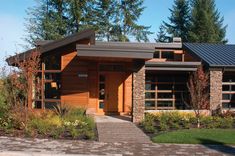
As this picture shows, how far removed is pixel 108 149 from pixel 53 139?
274 centimetres

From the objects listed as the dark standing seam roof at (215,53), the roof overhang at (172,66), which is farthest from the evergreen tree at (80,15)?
the roof overhang at (172,66)

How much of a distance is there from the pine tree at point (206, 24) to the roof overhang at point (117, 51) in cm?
3713

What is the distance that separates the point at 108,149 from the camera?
515 inches

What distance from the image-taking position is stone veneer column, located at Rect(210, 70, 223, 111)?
22.9 metres

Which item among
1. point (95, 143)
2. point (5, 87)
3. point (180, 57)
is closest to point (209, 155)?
point (95, 143)

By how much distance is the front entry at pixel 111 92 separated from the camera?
2434 centimetres

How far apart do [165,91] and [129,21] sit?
86.3ft

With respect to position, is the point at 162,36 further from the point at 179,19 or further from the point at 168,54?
the point at 168,54

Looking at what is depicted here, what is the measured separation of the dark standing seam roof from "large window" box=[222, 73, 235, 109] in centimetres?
129

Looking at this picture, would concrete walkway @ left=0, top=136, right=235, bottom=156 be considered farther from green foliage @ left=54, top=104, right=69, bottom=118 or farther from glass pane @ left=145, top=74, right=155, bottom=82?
glass pane @ left=145, top=74, right=155, bottom=82

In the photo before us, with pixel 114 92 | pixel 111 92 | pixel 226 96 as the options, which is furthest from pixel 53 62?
pixel 226 96

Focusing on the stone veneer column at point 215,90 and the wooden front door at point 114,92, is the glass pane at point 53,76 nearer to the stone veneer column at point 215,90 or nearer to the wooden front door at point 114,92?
the wooden front door at point 114,92

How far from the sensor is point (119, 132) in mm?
16688

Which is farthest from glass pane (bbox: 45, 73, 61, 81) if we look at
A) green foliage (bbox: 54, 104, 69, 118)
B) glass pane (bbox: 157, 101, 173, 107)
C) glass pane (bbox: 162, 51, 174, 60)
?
glass pane (bbox: 162, 51, 174, 60)
